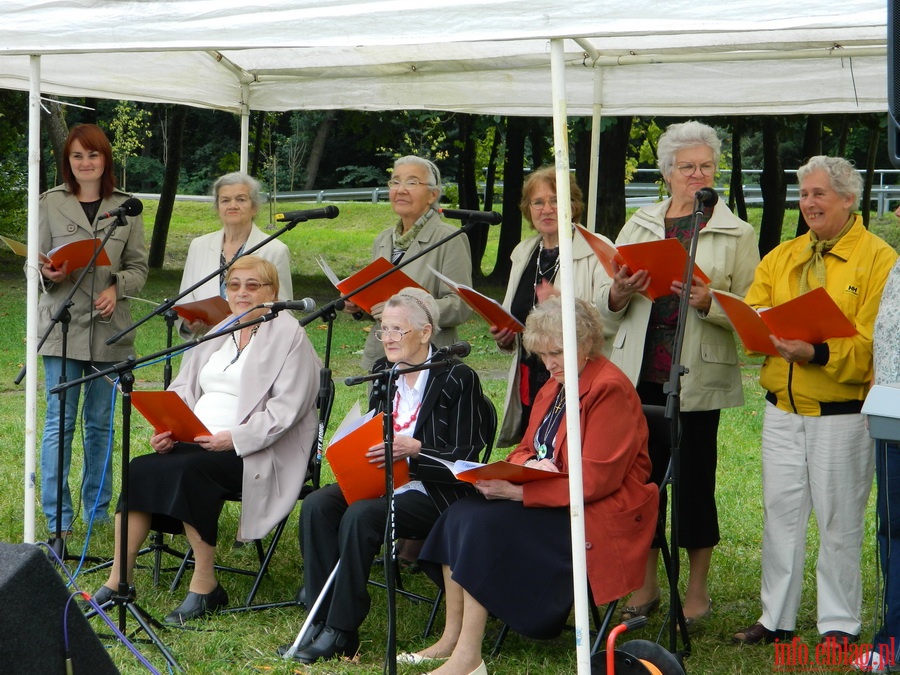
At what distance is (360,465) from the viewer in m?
4.36

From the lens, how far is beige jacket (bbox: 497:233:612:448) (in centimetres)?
A: 494

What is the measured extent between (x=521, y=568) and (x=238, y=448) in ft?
4.96

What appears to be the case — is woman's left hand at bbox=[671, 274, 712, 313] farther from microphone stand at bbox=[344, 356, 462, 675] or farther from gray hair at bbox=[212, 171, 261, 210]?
gray hair at bbox=[212, 171, 261, 210]

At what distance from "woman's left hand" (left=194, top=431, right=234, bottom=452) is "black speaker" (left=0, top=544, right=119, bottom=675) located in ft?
6.32

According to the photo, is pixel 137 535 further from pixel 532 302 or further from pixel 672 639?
pixel 672 639

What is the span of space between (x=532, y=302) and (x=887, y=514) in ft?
6.03

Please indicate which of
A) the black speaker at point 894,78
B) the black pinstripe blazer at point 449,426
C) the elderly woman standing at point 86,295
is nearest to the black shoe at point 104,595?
the elderly woman standing at point 86,295

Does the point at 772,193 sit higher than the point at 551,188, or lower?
higher

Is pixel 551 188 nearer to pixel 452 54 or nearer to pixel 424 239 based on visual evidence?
pixel 424 239

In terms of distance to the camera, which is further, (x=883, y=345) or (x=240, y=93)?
(x=240, y=93)

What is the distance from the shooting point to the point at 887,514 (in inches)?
156

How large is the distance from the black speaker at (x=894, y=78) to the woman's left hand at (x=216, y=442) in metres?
2.97

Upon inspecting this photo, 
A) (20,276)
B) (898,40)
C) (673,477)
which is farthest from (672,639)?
(20,276)

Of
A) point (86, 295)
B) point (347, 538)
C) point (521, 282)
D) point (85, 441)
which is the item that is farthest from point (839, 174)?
point (85, 441)
